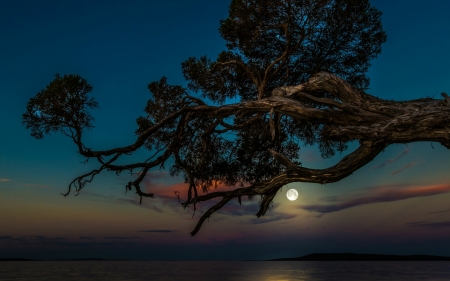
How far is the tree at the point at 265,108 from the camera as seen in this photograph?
9.93 m

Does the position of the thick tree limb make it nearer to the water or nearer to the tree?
the tree

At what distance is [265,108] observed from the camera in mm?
10680

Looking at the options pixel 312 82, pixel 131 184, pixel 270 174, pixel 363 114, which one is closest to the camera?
pixel 363 114

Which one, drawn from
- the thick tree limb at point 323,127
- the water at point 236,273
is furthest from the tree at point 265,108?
the water at point 236,273

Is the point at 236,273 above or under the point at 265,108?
under

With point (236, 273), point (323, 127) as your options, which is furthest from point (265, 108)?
point (236, 273)

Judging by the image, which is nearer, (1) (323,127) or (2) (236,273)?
(1) (323,127)

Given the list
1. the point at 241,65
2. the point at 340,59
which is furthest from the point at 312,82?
the point at 340,59

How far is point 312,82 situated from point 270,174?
11.2ft

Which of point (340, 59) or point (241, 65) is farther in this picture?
point (340, 59)

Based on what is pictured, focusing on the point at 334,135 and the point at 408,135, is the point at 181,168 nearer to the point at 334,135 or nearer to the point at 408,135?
the point at 334,135

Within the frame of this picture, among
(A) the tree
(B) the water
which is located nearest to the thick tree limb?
(A) the tree

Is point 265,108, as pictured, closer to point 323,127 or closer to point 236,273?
point 323,127

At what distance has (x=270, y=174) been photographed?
13453 millimetres
